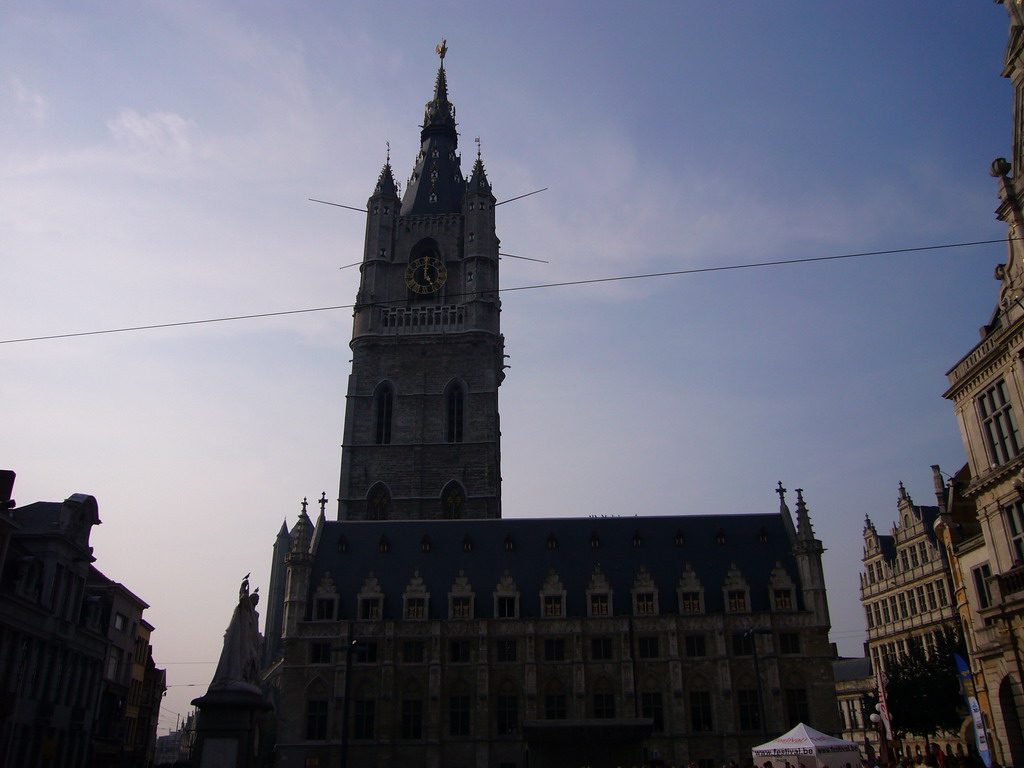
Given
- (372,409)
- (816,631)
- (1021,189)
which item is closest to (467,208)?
(372,409)

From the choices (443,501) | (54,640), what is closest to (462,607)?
(443,501)

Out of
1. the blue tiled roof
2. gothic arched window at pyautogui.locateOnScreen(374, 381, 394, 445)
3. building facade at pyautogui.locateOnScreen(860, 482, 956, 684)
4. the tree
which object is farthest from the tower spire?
the tree

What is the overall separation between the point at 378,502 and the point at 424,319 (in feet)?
51.2

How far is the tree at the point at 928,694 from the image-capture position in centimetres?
4512

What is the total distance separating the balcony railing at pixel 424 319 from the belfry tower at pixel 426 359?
8cm

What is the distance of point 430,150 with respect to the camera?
260 feet

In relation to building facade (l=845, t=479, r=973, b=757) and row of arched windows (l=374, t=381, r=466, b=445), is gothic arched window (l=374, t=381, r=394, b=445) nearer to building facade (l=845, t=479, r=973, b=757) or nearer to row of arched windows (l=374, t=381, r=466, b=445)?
row of arched windows (l=374, t=381, r=466, b=445)

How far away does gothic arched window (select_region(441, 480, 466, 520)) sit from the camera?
59.2 m

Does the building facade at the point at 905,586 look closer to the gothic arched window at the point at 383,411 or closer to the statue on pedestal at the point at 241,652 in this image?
the gothic arched window at the point at 383,411

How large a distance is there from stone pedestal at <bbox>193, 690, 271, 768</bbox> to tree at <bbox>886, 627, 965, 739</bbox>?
117 feet

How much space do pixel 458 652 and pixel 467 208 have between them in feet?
131

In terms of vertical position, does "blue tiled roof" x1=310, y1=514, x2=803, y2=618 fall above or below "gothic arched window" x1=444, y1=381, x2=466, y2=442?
below

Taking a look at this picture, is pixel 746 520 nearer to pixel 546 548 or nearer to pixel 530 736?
pixel 546 548

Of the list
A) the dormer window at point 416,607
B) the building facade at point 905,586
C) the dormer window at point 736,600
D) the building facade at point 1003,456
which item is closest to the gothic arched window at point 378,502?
the dormer window at point 416,607
